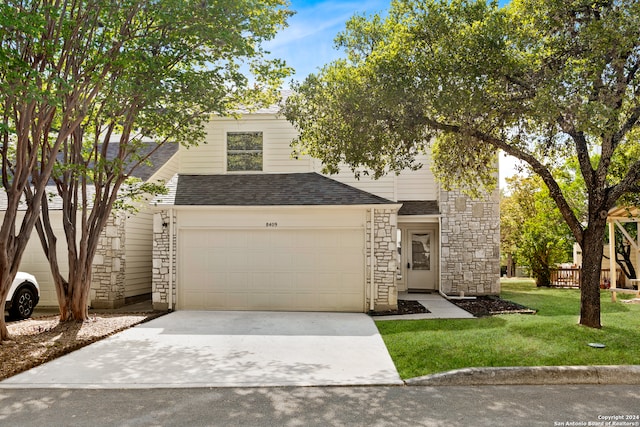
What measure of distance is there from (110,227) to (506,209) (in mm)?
18728

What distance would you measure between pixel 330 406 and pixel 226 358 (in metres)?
2.60

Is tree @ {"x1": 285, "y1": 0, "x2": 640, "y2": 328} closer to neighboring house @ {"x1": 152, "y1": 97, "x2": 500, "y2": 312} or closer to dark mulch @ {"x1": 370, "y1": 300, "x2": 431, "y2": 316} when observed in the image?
neighboring house @ {"x1": 152, "y1": 97, "x2": 500, "y2": 312}

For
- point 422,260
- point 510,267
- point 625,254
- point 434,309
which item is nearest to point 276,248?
point 434,309

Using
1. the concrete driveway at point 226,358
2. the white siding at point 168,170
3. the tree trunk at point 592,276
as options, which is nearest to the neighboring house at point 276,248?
the white siding at point 168,170

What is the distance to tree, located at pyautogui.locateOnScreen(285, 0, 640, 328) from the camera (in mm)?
7426

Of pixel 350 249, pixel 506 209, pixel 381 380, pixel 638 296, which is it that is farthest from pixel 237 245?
pixel 506 209

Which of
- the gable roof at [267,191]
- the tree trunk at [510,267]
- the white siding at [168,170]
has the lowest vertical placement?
the tree trunk at [510,267]

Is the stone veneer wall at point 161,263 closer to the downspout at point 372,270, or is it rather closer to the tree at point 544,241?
the downspout at point 372,270

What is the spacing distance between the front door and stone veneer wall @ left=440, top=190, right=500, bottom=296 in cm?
101

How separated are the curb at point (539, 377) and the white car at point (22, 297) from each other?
9.10 m

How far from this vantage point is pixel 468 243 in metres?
15.3

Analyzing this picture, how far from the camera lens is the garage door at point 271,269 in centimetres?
1218

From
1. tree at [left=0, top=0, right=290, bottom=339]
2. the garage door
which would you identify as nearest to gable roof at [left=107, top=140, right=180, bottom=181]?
the garage door

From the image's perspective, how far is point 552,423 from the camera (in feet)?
15.3
